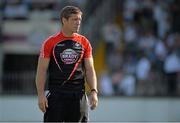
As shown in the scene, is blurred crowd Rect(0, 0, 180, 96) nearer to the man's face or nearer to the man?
the man

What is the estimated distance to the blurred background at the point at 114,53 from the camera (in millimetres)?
16125

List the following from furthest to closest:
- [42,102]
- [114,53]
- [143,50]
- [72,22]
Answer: [114,53] < [143,50] < [72,22] < [42,102]

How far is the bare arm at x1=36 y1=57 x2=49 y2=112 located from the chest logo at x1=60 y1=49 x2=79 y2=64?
185 mm

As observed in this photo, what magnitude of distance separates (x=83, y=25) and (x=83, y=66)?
9393 mm

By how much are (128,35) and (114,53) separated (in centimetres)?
71

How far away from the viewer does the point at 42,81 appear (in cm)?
855

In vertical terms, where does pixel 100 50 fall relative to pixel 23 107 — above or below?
above

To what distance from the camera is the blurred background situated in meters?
16.1

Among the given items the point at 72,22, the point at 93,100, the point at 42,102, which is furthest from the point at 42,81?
the point at 72,22

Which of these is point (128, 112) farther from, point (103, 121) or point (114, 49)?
point (114, 49)

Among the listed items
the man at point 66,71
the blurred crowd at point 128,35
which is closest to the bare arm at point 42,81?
the man at point 66,71

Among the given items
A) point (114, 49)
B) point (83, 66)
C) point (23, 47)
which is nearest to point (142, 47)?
point (114, 49)

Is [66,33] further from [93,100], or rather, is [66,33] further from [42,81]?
[93,100]

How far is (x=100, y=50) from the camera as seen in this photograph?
17.8 metres
